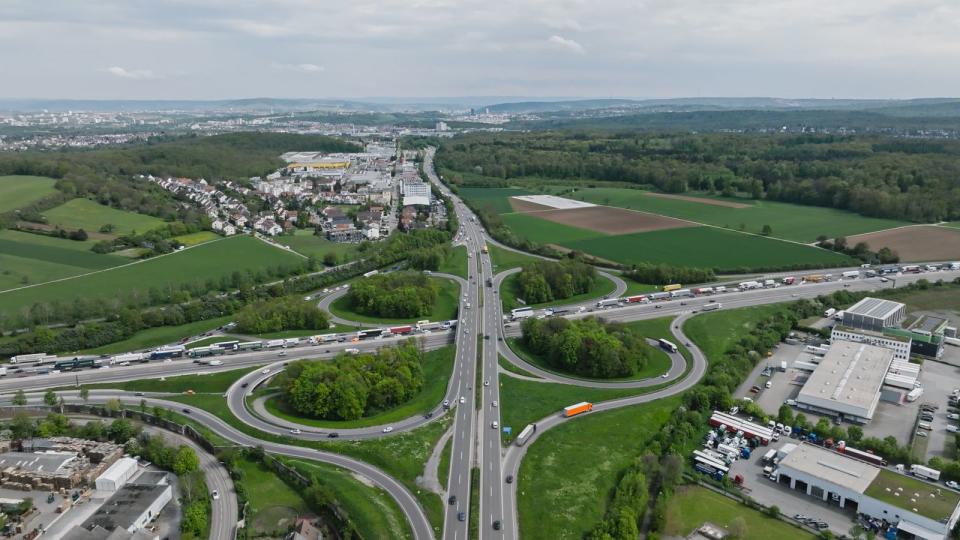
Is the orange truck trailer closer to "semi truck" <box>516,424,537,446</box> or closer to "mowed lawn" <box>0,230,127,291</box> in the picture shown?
"semi truck" <box>516,424,537,446</box>

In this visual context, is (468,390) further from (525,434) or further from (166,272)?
(166,272)

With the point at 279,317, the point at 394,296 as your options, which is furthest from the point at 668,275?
the point at 279,317

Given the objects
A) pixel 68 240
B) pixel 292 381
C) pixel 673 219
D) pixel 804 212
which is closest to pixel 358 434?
pixel 292 381

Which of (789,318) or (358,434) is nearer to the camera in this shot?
(358,434)

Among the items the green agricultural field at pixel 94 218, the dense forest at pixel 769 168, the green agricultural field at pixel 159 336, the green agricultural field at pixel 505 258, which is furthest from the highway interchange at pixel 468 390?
the dense forest at pixel 769 168

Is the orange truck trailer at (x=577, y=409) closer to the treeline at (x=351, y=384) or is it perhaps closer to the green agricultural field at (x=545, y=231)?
the treeline at (x=351, y=384)

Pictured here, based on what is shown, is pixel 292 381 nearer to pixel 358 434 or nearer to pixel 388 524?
pixel 358 434

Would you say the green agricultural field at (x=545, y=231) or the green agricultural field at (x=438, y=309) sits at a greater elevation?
the green agricultural field at (x=545, y=231)
